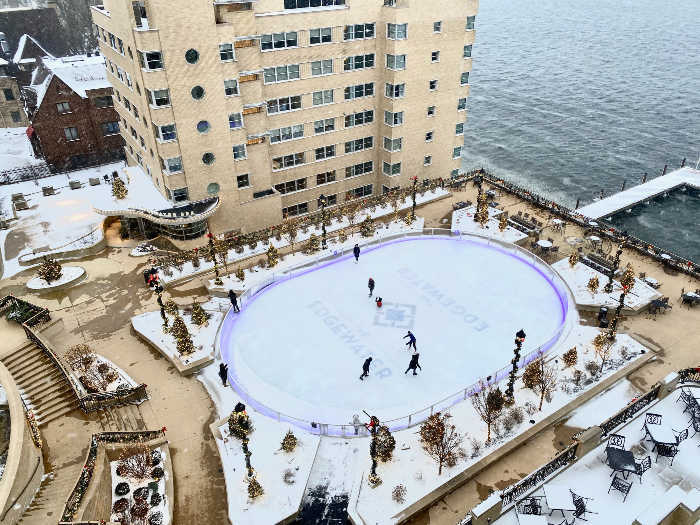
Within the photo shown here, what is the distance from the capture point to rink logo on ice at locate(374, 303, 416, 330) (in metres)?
33.6

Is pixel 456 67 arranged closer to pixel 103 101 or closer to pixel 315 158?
pixel 315 158

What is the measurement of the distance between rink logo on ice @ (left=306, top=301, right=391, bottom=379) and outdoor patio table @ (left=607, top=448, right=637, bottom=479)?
12.3 meters

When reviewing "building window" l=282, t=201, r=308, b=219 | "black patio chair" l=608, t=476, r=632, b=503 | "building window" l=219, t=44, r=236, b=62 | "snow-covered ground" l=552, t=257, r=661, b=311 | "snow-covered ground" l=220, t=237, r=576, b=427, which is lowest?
"building window" l=282, t=201, r=308, b=219

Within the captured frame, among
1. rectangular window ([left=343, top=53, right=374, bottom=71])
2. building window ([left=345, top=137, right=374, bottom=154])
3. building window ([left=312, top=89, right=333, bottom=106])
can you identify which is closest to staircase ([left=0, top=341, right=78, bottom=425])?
building window ([left=312, top=89, right=333, bottom=106])

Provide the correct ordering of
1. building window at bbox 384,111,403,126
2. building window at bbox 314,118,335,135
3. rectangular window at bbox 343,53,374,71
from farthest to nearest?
1. building window at bbox 384,111,403,126
2. building window at bbox 314,118,335,135
3. rectangular window at bbox 343,53,374,71

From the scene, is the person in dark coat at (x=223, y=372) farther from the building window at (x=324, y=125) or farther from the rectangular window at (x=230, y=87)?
the building window at (x=324, y=125)

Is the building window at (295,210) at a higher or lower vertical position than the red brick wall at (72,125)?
lower

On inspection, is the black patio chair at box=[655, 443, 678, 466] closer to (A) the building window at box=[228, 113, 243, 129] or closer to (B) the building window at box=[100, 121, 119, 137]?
(A) the building window at box=[228, 113, 243, 129]

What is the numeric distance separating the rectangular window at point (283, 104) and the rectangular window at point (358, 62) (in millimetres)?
5466

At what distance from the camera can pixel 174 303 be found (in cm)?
3428

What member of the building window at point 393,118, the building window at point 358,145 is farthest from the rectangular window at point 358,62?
the building window at point 358,145

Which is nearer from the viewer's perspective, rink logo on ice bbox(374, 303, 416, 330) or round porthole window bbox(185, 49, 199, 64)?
rink logo on ice bbox(374, 303, 416, 330)

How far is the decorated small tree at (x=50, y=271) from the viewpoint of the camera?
123 feet

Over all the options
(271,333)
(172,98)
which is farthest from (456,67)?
(271,333)
